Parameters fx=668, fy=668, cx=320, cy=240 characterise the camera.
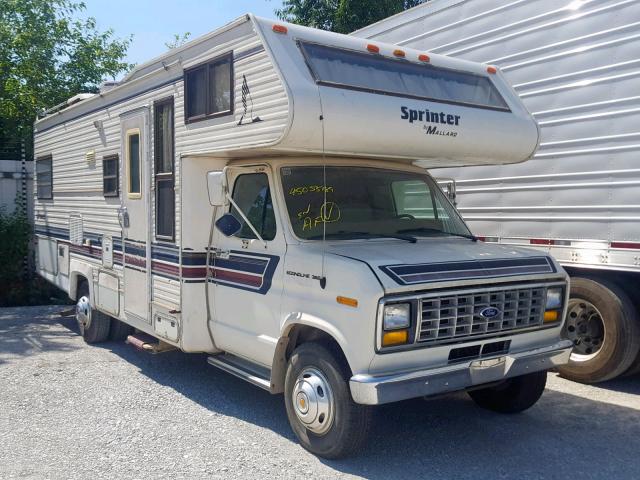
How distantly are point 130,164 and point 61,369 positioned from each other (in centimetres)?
223

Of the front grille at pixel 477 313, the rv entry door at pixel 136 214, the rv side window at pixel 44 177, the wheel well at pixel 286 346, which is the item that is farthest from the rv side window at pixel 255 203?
the rv side window at pixel 44 177

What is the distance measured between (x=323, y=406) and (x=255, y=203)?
168 centimetres

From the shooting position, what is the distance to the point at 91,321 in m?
7.82

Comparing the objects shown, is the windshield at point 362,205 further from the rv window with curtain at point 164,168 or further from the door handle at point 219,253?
the rv window with curtain at point 164,168

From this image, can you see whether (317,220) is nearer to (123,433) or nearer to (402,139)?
(402,139)

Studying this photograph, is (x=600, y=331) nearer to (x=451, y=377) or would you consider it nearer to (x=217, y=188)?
(x=451, y=377)

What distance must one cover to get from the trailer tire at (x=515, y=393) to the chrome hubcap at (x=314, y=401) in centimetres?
141

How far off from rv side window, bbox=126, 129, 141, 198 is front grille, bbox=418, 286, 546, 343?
341 cm

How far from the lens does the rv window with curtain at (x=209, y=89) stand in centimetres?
503

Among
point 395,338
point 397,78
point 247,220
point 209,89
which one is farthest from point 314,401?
point 209,89

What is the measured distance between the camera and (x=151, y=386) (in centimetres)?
625

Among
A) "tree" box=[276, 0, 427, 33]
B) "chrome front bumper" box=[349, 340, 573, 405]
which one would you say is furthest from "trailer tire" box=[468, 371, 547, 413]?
"tree" box=[276, 0, 427, 33]

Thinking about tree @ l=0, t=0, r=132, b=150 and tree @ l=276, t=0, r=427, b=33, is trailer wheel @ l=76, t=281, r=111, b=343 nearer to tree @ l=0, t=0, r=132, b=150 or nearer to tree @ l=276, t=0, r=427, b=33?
tree @ l=0, t=0, r=132, b=150

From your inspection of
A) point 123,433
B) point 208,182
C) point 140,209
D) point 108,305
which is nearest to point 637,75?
point 208,182
